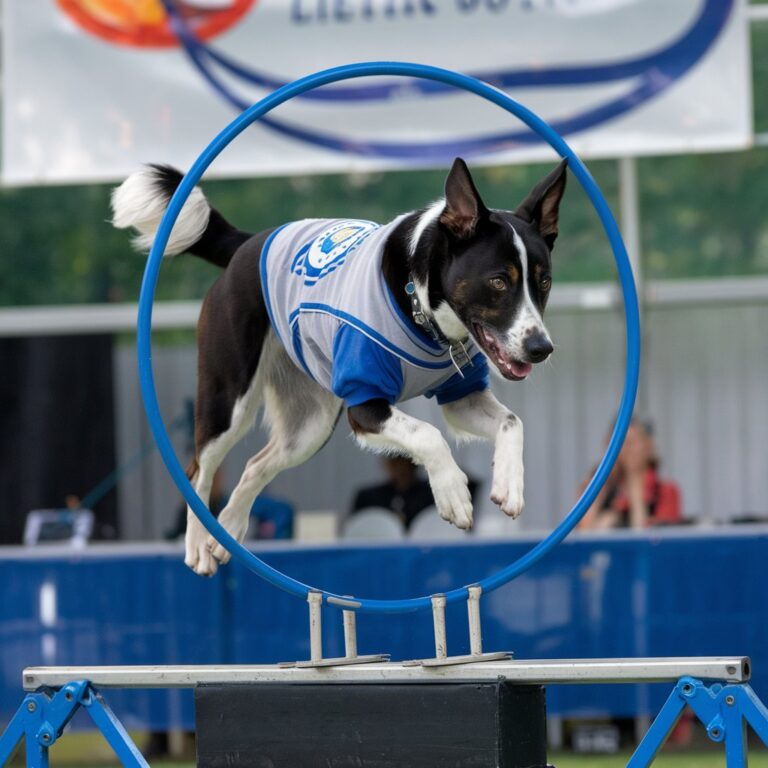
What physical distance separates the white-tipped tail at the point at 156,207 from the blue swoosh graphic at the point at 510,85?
4.49 m

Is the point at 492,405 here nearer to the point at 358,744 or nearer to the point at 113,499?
the point at 358,744

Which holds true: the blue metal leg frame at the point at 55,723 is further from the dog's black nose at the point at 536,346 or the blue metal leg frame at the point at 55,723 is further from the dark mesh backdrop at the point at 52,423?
the dark mesh backdrop at the point at 52,423

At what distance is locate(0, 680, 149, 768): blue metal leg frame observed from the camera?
5.11 metres

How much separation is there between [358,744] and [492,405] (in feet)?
4.07

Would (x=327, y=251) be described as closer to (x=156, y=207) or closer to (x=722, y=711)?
(x=156, y=207)

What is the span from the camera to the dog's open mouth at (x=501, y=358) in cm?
476

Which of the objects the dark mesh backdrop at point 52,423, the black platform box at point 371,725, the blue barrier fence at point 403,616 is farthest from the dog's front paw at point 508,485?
the dark mesh backdrop at point 52,423

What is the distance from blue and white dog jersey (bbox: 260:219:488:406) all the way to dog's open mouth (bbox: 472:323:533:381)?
0.88 ft

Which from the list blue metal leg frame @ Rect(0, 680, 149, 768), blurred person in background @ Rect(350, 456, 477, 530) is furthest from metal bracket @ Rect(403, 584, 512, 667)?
blurred person in background @ Rect(350, 456, 477, 530)

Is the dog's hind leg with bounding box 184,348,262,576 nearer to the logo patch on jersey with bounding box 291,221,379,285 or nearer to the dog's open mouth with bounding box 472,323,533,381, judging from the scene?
the logo patch on jersey with bounding box 291,221,379,285

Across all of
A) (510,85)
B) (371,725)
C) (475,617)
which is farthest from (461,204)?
(510,85)

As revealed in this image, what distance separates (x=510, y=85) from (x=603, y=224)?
17.3 ft

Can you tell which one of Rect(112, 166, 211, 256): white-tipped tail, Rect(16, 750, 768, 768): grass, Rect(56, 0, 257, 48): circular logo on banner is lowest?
Rect(16, 750, 768, 768): grass

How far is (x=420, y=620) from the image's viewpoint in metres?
8.69
